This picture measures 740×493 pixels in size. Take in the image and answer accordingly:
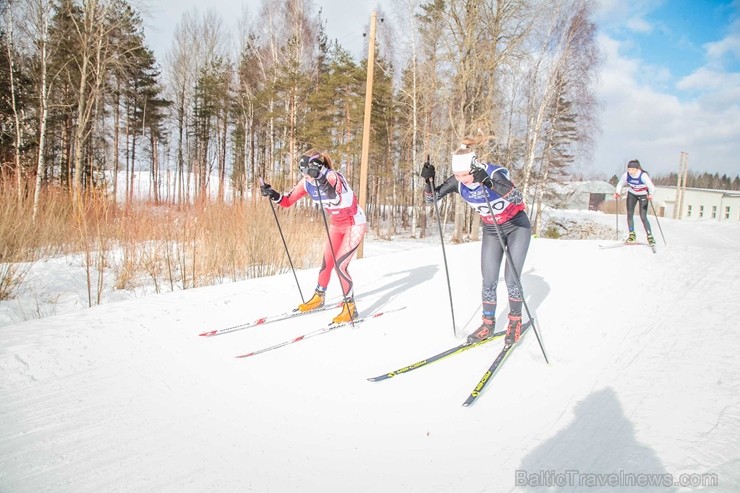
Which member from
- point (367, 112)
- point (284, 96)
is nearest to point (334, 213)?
point (367, 112)

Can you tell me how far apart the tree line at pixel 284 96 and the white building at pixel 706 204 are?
30390 millimetres

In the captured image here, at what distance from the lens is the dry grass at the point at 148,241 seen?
557 centimetres

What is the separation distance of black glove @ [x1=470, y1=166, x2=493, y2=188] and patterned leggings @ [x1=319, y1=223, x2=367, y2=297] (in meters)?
1.83

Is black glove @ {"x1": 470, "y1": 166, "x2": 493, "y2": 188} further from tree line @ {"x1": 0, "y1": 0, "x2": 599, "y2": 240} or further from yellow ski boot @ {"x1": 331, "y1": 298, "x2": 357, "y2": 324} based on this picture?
tree line @ {"x1": 0, "y1": 0, "x2": 599, "y2": 240}

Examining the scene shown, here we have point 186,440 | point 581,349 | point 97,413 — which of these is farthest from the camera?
point 581,349

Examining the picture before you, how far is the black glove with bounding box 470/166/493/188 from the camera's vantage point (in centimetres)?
334

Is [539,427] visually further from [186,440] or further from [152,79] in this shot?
[152,79]

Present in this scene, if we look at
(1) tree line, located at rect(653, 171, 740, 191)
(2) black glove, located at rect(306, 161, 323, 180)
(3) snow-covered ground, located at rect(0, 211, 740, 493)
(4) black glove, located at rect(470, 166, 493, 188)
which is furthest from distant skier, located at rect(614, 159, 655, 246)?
(1) tree line, located at rect(653, 171, 740, 191)

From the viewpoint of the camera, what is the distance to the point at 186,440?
7.32 ft

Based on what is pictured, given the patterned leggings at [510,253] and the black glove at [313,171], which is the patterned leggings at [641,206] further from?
the black glove at [313,171]

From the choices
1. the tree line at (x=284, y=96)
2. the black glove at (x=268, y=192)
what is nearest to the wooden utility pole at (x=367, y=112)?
the tree line at (x=284, y=96)

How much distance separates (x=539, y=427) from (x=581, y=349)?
1.60 metres

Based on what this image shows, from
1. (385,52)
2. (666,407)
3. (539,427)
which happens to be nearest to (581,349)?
(666,407)

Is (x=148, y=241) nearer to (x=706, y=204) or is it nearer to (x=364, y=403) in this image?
(x=364, y=403)
